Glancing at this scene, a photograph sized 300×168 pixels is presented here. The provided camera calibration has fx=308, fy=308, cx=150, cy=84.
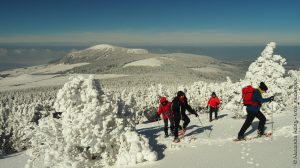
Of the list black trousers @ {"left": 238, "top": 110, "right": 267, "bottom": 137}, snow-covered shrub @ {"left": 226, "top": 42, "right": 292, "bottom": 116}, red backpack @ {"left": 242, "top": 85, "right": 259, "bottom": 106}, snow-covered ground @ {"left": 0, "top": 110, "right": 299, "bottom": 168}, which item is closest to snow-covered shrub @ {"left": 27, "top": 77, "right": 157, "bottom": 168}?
snow-covered ground @ {"left": 0, "top": 110, "right": 299, "bottom": 168}

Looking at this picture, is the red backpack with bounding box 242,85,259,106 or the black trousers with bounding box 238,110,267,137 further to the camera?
the black trousers with bounding box 238,110,267,137

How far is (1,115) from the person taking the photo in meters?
60.3

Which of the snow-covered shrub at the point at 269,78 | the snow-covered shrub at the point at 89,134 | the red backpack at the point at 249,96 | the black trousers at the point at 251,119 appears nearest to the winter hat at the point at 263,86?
the red backpack at the point at 249,96

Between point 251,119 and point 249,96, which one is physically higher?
point 249,96

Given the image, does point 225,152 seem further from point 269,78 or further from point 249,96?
point 269,78

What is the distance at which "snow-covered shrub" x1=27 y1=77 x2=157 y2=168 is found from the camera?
526 inches

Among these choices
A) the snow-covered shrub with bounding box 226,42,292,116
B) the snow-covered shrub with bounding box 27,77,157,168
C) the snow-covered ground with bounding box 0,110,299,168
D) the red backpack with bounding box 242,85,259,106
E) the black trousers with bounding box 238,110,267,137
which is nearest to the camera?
the snow-covered ground with bounding box 0,110,299,168

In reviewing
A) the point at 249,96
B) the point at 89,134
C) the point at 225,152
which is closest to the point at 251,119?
the point at 249,96

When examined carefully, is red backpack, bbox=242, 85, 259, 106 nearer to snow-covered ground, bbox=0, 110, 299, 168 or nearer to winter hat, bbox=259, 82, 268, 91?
winter hat, bbox=259, 82, 268, 91

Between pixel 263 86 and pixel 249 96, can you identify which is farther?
pixel 263 86

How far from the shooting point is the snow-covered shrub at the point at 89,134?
13.4 meters

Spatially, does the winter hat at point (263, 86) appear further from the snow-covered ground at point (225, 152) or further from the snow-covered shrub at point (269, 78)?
the snow-covered shrub at point (269, 78)

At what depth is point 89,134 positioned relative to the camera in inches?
539

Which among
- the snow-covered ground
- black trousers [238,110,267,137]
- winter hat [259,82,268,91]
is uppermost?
winter hat [259,82,268,91]
